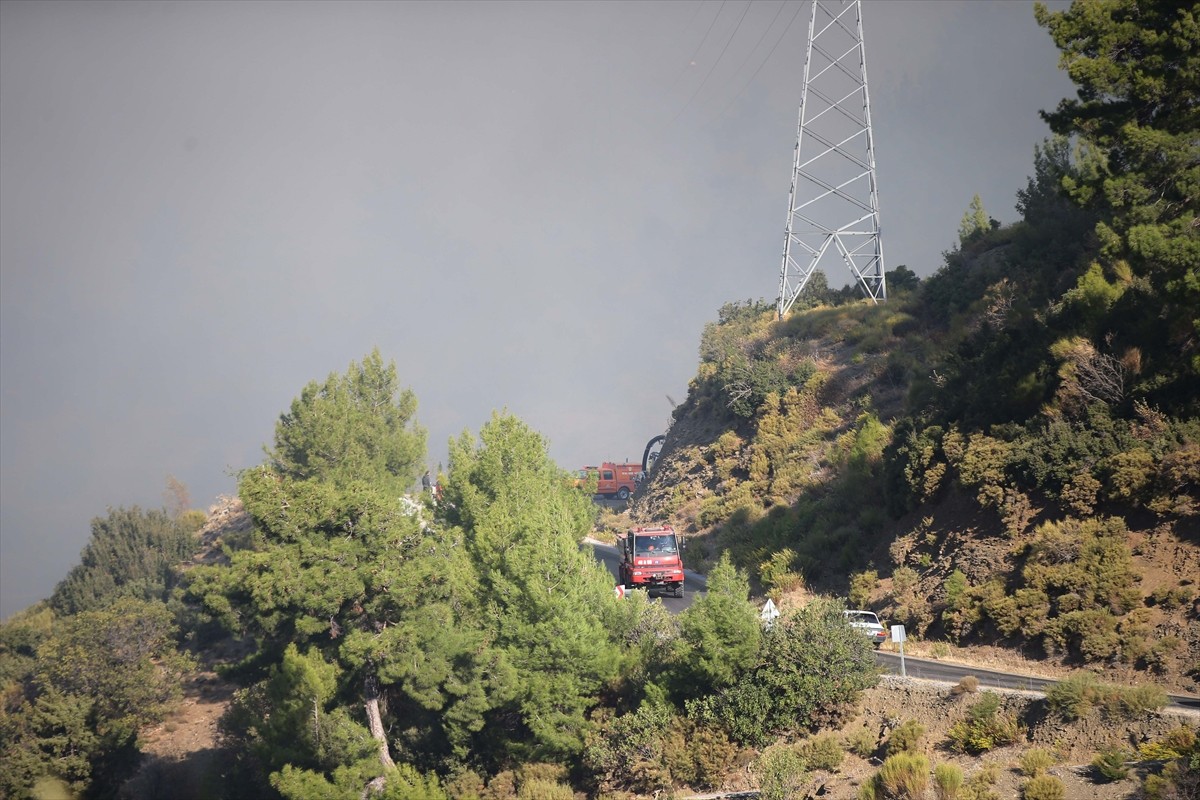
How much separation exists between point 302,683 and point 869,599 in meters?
19.1

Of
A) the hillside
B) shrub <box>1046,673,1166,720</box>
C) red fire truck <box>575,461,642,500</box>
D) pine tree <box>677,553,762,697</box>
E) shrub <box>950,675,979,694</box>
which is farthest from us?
red fire truck <box>575,461,642,500</box>

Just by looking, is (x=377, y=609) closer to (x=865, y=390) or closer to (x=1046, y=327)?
(x=1046, y=327)

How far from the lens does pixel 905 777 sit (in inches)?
774

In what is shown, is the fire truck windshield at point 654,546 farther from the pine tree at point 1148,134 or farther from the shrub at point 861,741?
the pine tree at point 1148,134

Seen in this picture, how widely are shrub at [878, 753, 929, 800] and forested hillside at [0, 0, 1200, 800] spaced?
68 mm

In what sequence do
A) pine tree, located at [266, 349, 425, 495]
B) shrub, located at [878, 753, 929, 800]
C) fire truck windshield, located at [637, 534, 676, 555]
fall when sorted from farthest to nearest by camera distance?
pine tree, located at [266, 349, 425, 495] → fire truck windshield, located at [637, 534, 676, 555] → shrub, located at [878, 753, 929, 800]

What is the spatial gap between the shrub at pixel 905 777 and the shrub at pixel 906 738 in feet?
3.64

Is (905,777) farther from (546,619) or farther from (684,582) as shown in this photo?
(684,582)

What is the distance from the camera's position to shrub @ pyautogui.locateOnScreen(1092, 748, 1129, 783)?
17.0m

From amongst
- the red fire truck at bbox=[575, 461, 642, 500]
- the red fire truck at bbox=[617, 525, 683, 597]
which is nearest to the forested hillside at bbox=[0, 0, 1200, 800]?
the red fire truck at bbox=[617, 525, 683, 597]

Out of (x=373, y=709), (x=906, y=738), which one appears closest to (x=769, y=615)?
(x=906, y=738)

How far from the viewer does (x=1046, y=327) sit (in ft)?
111

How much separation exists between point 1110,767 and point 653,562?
78.9 ft

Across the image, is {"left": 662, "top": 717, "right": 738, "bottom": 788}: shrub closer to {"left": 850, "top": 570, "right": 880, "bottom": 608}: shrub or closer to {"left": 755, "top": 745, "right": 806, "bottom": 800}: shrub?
{"left": 755, "top": 745, "right": 806, "bottom": 800}: shrub
